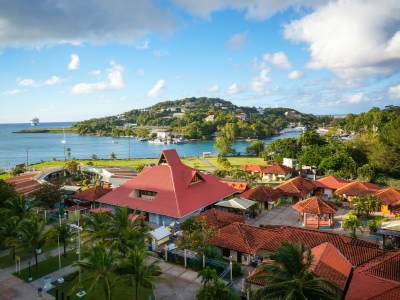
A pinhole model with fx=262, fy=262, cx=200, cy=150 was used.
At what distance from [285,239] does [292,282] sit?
10.8 meters

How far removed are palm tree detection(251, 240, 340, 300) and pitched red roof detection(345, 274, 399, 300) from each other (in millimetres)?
3595

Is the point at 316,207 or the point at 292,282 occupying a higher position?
the point at 292,282

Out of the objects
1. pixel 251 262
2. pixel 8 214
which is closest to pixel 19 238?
pixel 8 214

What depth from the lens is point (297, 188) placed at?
132 ft

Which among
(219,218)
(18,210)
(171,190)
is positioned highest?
(171,190)

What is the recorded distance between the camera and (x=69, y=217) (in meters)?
34.3

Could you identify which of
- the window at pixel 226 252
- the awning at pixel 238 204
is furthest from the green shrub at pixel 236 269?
the awning at pixel 238 204

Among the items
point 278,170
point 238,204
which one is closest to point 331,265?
point 238,204

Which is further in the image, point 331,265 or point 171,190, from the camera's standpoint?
point 171,190

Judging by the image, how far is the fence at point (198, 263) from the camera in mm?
19953

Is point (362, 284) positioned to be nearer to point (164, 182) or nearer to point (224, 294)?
point (224, 294)

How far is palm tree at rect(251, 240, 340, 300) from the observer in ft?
37.2

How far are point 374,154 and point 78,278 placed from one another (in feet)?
195

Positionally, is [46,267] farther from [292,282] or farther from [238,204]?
[238,204]
